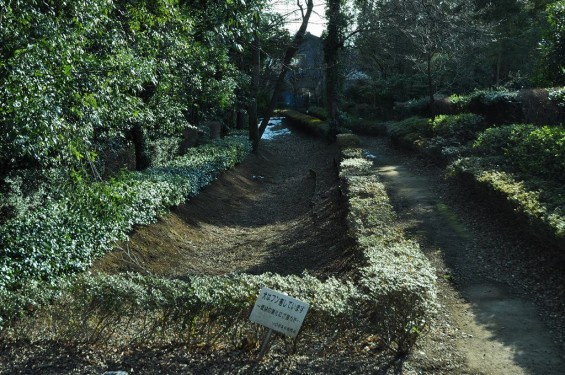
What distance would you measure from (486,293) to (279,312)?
322 centimetres

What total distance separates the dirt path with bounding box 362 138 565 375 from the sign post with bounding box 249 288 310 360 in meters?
1.22

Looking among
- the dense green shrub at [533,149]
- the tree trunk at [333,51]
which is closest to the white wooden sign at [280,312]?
the dense green shrub at [533,149]

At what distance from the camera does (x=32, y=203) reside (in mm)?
9289

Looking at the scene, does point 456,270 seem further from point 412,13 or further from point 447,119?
point 412,13

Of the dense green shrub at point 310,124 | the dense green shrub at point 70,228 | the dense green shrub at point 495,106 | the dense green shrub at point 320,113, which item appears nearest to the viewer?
the dense green shrub at point 70,228

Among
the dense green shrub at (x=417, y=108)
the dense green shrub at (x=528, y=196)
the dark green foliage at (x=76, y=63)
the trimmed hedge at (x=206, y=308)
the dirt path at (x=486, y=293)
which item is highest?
the dark green foliage at (x=76, y=63)

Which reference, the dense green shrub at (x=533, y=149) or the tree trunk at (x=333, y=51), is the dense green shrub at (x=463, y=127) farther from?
the tree trunk at (x=333, y=51)

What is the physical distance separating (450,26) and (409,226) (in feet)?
55.5

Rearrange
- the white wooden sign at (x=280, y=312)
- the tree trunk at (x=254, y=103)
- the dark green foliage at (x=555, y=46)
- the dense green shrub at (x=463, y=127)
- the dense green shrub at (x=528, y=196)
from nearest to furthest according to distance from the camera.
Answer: the white wooden sign at (x=280, y=312) < the dense green shrub at (x=528, y=196) < the dark green foliage at (x=555, y=46) < the dense green shrub at (x=463, y=127) < the tree trunk at (x=254, y=103)

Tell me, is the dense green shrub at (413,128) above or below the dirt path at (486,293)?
above

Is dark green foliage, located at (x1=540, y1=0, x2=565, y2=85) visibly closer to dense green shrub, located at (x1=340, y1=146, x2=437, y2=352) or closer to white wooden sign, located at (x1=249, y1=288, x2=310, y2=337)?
dense green shrub, located at (x1=340, y1=146, x2=437, y2=352)

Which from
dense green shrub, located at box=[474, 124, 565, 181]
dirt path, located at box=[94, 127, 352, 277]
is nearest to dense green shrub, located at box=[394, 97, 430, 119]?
dirt path, located at box=[94, 127, 352, 277]

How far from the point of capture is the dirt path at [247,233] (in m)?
10.2

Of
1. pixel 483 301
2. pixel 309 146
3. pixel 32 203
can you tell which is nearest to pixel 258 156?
pixel 309 146
